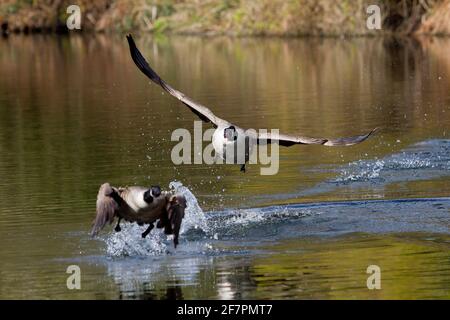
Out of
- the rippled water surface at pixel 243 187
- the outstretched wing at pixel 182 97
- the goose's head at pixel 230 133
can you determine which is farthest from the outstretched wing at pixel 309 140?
the rippled water surface at pixel 243 187

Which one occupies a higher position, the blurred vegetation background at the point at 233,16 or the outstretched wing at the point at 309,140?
the blurred vegetation background at the point at 233,16

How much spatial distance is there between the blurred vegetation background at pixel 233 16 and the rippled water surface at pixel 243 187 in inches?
413

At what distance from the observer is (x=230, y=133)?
47.9ft

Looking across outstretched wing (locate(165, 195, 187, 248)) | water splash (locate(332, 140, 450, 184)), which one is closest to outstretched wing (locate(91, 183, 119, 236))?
outstretched wing (locate(165, 195, 187, 248))

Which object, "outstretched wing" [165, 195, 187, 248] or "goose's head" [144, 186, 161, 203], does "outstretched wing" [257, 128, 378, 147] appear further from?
"goose's head" [144, 186, 161, 203]

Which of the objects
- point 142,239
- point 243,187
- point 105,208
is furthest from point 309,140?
point 243,187

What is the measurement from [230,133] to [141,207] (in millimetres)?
1890

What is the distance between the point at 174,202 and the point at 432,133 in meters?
9.91

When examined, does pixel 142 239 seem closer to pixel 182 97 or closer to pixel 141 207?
pixel 141 207

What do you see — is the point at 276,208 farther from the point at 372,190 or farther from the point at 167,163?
the point at 167,163

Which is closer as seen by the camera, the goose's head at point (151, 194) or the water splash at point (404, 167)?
the goose's head at point (151, 194)

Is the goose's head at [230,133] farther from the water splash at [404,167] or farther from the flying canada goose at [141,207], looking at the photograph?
the water splash at [404,167]

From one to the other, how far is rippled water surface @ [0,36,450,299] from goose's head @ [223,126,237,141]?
41.1 inches

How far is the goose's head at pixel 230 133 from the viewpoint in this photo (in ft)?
47.9
